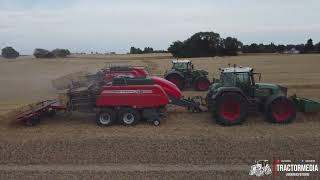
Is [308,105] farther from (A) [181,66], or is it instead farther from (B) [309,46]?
(B) [309,46]

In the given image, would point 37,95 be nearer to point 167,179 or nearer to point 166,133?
point 166,133

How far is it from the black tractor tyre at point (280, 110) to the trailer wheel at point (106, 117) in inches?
196

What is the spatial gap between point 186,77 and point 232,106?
35.9 feet

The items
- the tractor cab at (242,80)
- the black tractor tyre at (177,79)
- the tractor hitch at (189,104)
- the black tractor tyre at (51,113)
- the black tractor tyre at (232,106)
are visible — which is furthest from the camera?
the black tractor tyre at (177,79)

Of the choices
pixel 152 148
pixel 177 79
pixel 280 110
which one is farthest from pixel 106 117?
pixel 177 79

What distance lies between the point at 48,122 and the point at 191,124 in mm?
4888

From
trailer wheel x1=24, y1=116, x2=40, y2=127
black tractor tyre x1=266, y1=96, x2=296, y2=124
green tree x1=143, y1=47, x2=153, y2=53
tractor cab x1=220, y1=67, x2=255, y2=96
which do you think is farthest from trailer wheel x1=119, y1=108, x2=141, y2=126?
green tree x1=143, y1=47, x2=153, y2=53

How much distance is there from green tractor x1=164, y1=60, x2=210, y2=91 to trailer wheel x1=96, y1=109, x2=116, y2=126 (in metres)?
10.4

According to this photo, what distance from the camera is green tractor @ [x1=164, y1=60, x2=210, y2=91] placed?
2578 cm

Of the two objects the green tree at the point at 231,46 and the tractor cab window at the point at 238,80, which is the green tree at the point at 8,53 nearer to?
the green tree at the point at 231,46

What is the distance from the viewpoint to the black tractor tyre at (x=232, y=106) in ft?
51.3

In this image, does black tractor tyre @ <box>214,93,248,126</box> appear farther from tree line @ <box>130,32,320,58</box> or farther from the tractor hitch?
tree line @ <box>130,32,320,58</box>

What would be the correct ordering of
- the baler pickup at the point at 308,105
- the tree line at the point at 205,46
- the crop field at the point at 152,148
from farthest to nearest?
1. the tree line at the point at 205,46
2. the baler pickup at the point at 308,105
3. the crop field at the point at 152,148

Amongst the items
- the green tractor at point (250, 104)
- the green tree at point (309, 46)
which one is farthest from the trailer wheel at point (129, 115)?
the green tree at point (309, 46)
